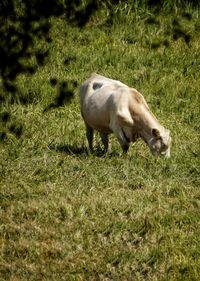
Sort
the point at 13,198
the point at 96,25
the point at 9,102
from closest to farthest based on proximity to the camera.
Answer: the point at 13,198 < the point at 9,102 < the point at 96,25

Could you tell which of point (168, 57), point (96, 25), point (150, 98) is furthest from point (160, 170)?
point (96, 25)

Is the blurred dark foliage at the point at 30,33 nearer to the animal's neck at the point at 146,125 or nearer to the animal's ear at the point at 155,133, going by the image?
the animal's neck at the point at 146,125

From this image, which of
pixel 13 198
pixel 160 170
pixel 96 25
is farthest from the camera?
pixel 96 25

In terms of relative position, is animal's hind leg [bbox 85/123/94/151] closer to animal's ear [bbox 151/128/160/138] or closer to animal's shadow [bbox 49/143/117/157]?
animal's shadow [bbox 49/143/117/157]

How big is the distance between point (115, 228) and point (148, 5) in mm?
8434

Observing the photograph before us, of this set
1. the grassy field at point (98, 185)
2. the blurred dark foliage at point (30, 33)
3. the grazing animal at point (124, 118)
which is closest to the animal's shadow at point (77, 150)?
the grassy field at point (98, 185)

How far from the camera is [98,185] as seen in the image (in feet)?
31.6

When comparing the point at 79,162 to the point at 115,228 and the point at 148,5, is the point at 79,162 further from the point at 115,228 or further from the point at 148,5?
the point at 148,5

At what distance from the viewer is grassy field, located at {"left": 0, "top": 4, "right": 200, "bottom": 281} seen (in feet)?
26.6

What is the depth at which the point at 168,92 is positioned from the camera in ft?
44.8

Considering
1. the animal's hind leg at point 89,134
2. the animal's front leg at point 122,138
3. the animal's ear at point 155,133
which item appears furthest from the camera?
the animal's hind leg at point 89,134

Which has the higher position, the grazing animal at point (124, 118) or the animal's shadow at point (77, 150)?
the grazing animal at point (124, 118)

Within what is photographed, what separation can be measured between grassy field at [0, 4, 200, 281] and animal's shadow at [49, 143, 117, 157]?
1cm

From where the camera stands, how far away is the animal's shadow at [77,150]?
10.8 m
